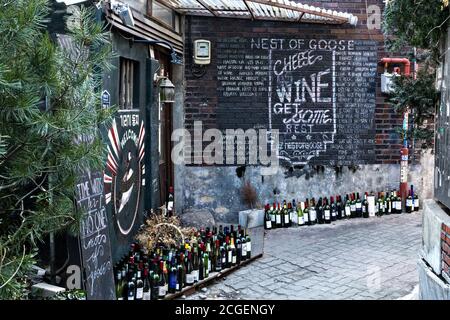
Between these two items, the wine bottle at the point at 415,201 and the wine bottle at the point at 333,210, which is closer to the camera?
the wine bottle at the point at 333,210

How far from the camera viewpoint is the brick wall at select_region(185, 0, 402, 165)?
9.56m

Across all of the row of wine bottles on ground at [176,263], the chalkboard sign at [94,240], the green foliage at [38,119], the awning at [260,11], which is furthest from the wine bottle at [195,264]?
the awning at [260,11]

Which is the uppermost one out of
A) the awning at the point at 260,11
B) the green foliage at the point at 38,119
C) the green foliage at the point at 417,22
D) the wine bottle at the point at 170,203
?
the awning at the point at 260,11

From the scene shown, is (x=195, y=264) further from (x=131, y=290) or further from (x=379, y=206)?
(x=379, y=206)

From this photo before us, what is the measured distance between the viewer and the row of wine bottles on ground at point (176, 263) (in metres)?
5.64

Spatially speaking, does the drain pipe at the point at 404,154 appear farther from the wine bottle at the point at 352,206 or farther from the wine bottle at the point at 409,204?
the wine bottle at the point at 352,206

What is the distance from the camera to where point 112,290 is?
17.2 ft

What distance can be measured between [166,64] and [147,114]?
1.91 meters

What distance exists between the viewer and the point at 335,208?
9.84 m

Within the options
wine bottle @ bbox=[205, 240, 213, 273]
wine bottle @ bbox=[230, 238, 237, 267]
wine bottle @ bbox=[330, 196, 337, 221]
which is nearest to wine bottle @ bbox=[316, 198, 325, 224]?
wine bottle @ bbox=[330, 196, 337, 221]

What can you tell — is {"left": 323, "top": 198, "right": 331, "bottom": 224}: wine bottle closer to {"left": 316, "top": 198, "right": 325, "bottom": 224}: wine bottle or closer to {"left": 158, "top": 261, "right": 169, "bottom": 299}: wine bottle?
{"left": 316, "top": 198, "right": 325, "bottom": 224}: wine bottle

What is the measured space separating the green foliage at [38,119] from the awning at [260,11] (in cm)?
500

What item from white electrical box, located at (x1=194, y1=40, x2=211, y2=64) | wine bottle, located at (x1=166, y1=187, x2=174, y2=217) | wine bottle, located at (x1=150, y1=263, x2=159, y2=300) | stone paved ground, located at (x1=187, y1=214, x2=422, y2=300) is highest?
white electrical box, located at (x1=194, y1=40, x2=211, y2=64)

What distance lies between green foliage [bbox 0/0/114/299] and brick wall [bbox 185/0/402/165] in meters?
5.93
